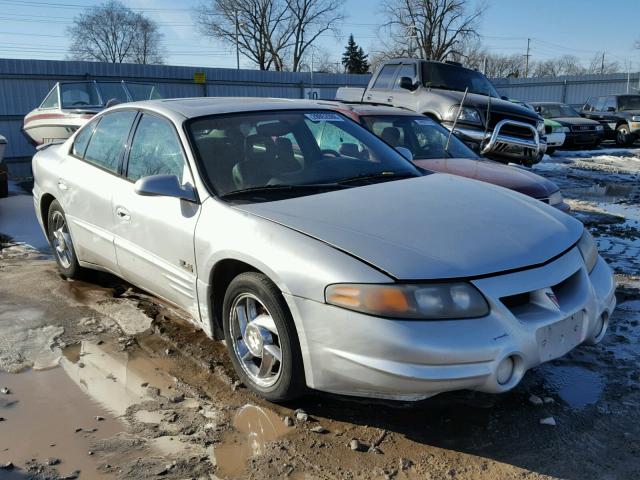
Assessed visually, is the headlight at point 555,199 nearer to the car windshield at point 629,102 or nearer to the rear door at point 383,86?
the rear door at point 383,86

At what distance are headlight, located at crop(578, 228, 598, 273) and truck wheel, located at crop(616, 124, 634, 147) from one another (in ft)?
57.8

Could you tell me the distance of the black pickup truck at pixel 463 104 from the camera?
30.2ft

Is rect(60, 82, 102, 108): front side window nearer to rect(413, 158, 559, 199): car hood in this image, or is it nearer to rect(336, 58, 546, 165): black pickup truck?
rect(336, 58, 546, 165): black pickup truck

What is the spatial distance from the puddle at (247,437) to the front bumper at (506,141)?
21.5 ft

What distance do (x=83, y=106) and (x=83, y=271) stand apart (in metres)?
6.60

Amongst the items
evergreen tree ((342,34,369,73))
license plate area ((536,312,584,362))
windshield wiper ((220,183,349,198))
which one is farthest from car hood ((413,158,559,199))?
evergreen tree ((342,34,369,73))

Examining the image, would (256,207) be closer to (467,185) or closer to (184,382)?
(184,382)

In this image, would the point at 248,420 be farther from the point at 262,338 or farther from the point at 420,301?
the point at 420,301

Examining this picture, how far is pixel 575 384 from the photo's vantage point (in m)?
3.32

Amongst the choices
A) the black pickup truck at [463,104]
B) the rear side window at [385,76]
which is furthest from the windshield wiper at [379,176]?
the rear side window at [385,76]

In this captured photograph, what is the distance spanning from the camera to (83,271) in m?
5.14

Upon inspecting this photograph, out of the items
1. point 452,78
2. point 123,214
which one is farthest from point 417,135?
point 452,78

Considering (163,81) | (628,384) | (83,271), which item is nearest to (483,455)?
(628,384)

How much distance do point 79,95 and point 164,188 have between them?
8589mm
